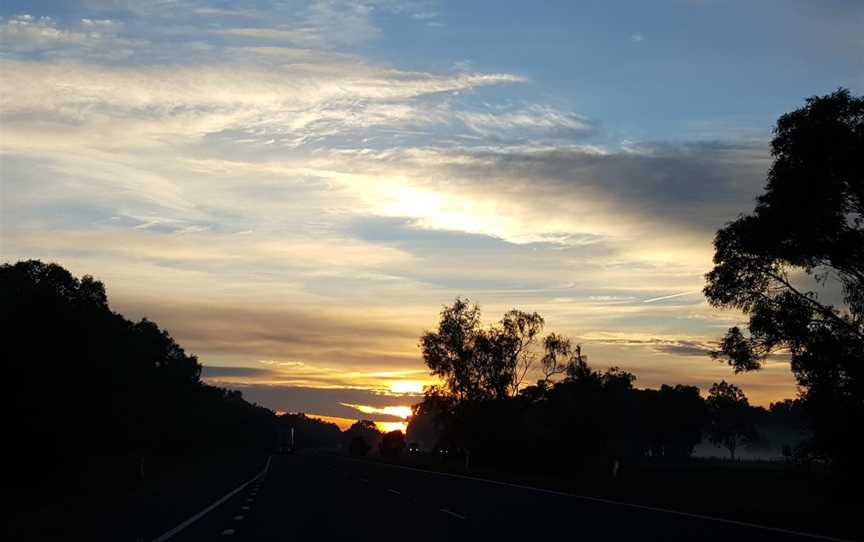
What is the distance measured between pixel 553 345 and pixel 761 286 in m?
52.7

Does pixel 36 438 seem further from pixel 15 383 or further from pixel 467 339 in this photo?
pixel 467 339

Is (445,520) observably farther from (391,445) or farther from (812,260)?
(391,445)

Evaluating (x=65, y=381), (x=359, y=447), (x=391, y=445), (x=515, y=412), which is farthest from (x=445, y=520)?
(x=359, y=447)

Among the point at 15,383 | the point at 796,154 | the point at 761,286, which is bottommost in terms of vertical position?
the point at 15,383

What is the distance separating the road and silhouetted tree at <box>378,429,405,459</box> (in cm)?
10816

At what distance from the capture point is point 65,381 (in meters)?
66.4

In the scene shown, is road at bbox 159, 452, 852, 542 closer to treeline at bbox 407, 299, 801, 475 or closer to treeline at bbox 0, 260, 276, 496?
treeline at bbox 0, 260, 276, 496

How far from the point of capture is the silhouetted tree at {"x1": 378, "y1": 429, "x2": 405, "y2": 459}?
461 feet

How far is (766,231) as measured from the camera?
48.7 meters

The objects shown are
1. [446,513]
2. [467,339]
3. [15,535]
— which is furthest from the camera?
[467,339]

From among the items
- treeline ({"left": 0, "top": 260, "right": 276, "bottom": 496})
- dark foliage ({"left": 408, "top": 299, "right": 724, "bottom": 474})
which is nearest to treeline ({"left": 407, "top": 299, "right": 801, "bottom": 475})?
dark foliage ({"left": 408, "top": 299, "right": 724, "bottom": 474})

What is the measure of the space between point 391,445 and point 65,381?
80.2 metres

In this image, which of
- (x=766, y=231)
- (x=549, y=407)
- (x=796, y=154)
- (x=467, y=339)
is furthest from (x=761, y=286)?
(x=467, y=339)

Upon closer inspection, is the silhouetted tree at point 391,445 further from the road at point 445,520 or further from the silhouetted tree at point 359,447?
the road at point 445,520
